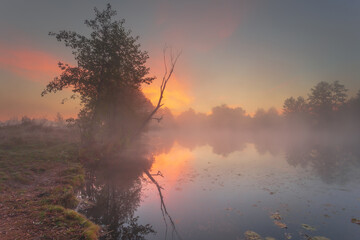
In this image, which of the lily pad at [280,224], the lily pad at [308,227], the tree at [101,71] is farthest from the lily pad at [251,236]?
the tree at [101,71]

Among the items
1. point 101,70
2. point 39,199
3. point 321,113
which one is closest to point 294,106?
point 321,113

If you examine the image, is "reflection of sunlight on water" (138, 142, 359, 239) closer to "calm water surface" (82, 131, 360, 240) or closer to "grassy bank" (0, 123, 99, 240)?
"calm water surface" (82, 131, 360, 240)

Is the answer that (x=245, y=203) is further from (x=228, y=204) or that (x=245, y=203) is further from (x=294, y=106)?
(x=294, y=106)

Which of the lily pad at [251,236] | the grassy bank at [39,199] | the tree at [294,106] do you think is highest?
the tree at [294,106]

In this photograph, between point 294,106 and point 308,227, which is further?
point 294,106

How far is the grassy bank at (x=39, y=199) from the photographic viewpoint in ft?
22.4

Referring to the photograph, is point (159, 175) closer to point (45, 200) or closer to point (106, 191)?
point (106, 191)

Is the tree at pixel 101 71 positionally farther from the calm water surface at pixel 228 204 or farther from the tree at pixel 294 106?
the tree at pixel 294 106

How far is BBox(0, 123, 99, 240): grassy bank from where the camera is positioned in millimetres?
6828

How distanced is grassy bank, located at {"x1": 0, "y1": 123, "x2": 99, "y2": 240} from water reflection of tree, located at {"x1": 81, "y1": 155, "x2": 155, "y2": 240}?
3.35 ft

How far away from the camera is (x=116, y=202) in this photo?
11516 millimetres

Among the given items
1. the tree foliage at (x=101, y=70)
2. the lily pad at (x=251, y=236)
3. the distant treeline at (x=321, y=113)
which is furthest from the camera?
the distant treeline at (x=321, y=113)

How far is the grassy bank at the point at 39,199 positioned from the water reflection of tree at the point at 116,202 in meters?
1.02

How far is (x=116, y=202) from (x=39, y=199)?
166 inches
